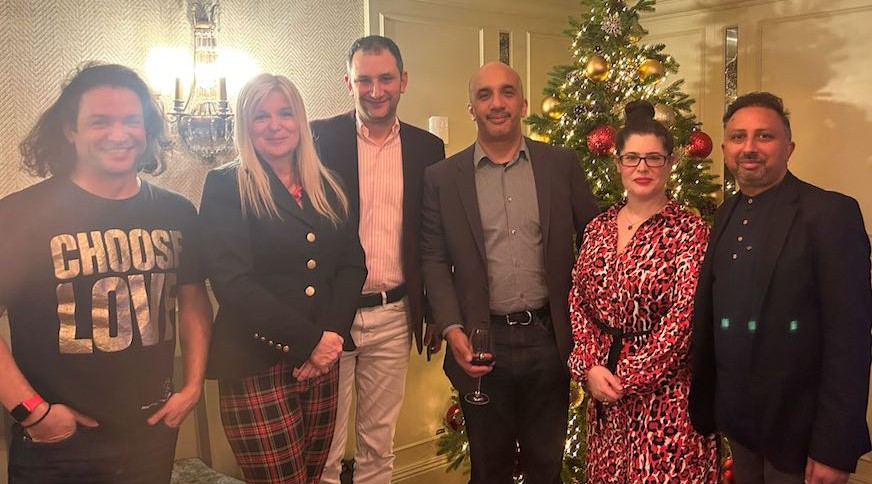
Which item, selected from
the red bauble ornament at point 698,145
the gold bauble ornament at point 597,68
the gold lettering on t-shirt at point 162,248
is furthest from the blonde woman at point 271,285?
the red bauble ornament at point 698,145

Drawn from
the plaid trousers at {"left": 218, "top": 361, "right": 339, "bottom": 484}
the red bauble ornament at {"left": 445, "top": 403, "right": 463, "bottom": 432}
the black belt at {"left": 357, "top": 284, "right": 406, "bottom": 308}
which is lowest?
the red bauble ornament at {"left": 445, "top": 403, "right": 463, "bottom": 432}

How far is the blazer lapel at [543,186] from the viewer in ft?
7.41

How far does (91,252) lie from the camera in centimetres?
166

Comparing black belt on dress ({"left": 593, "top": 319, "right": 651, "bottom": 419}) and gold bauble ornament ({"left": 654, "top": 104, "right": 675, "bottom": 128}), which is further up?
gold bauble ornament ({"left": 654, "top": 104, "right": 675, "bottom": 128})

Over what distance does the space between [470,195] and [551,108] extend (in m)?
1.32

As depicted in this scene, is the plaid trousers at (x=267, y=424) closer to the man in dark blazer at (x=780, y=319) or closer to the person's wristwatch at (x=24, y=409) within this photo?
the person's wristwatch at (x=24, y=409)

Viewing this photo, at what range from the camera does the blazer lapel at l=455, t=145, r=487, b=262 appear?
7.48 ft

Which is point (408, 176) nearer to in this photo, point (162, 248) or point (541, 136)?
point (162, 248)

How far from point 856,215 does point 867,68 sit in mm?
2143

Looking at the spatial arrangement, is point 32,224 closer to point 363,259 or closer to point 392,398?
point 363,259

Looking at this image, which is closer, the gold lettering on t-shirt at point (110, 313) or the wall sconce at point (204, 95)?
the gold lettering on t-shirt at point (110, 313)

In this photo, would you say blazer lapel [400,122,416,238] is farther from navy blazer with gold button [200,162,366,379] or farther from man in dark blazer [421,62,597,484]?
navy blazer with gold button [200,162,366,379]

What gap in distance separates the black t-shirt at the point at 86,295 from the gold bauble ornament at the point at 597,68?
217cm

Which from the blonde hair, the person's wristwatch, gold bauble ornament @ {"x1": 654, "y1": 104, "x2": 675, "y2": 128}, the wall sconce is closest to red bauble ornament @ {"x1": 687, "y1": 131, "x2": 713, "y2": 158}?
gold bauble ornament @ {"x1": 654, "y1": 104, "x2": 675, "y2": 128}
